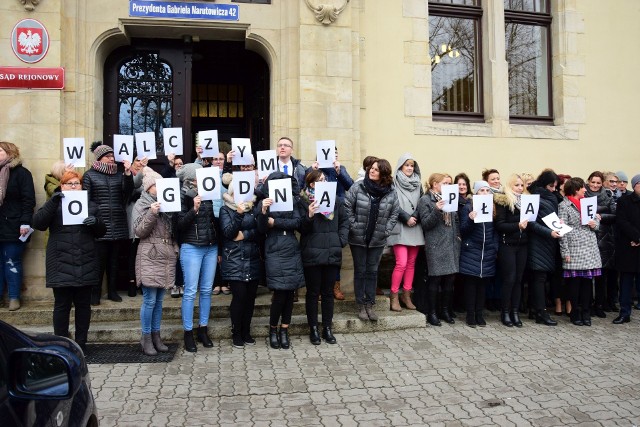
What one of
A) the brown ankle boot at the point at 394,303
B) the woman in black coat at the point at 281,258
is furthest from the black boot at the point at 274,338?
the brown ankle boot at the point at 394,303

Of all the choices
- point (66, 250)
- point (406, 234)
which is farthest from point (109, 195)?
point (406, 234)

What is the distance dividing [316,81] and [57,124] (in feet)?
11.8

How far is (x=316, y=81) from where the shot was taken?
8.02 m

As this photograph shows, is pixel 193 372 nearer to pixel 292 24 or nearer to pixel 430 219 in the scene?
pixel 430 219

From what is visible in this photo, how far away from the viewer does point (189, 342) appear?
6066mm

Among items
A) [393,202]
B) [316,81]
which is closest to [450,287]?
[393,202]

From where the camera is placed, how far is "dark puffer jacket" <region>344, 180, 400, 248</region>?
677cm

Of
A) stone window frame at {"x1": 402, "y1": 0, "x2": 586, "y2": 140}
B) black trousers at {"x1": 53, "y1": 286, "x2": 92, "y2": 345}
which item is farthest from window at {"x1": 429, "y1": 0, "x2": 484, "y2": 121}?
black trousers at {"x1": 53, "y1": 286, "x2": 92, "y2": 345}

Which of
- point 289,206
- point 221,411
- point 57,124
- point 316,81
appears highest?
point 316,81

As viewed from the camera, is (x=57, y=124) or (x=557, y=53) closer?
(x=57, y=124)

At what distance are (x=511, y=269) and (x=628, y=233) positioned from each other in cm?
179

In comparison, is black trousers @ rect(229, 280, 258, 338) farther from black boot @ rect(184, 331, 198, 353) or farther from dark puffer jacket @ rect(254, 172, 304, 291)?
black boot @ rect(184, 331, 198, 353)

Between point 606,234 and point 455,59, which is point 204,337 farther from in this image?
point 455,59

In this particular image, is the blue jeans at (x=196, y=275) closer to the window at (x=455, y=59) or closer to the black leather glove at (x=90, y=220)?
the black leather glove at (x=90, y=220)
